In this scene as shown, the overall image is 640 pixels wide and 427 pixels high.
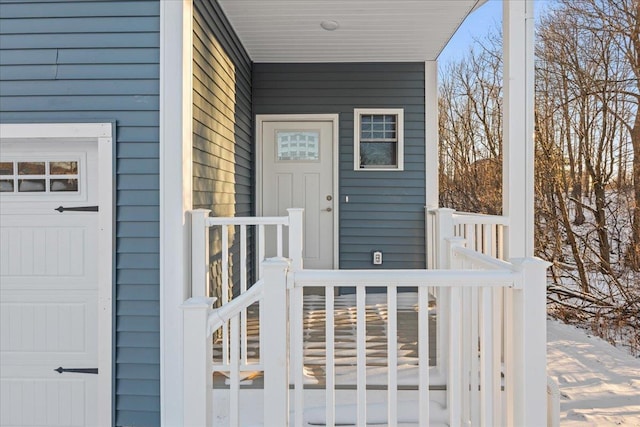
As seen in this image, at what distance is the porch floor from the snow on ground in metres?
0.98

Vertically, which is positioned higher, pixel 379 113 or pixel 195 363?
pixel 379 113

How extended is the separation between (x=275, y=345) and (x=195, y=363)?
297 mm

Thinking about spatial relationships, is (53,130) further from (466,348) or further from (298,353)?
(466,348)

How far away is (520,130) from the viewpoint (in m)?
2.97

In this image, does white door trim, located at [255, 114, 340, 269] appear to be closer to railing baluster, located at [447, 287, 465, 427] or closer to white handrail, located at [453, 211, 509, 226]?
white handrail, located at [453, 211, 509, 226]

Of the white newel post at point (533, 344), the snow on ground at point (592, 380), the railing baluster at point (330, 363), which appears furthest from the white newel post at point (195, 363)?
the snow on ground at point (592, 380)

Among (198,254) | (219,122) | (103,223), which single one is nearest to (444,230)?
(198,254)

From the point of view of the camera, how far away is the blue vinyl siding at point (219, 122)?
3.26 m

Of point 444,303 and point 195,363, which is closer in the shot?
point 195,363

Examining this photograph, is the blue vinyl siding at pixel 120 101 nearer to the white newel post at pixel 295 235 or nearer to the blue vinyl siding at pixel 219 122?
the blue vinyl siding at pixel 219 122

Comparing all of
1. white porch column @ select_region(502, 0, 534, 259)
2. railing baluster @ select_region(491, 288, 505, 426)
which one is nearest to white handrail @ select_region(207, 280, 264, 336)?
railing baluster @ select_region(491, 288, 505, 426)

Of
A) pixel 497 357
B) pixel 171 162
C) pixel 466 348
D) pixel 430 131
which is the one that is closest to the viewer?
pixel 497 357

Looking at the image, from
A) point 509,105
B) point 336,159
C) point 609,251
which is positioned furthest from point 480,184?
point 509,105

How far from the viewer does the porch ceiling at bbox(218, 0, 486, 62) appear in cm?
388
